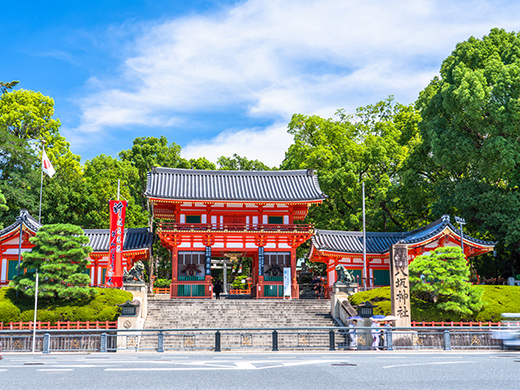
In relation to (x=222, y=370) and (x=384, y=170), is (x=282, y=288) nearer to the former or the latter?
(x=384, y=170)

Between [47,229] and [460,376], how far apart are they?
21.9 metres

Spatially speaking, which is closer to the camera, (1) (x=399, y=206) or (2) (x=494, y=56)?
(2) (x=494, y=56)

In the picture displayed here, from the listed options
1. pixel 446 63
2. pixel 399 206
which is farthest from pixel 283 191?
pixel 446 63

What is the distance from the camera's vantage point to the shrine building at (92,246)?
35406 millimetres

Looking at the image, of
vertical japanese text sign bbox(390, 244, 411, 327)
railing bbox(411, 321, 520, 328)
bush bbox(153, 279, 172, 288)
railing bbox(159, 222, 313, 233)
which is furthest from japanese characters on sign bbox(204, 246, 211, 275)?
railing bbox(411, 321, 520, 328)

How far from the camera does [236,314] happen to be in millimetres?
29641

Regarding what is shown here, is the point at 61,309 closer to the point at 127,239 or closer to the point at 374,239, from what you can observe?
the point at 127,239

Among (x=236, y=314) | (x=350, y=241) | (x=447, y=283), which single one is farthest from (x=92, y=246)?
(x=447, y=283)

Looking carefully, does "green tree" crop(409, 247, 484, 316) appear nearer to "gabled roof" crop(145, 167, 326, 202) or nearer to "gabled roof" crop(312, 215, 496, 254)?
"gabled roof" crop(312, 215, 496, 254)

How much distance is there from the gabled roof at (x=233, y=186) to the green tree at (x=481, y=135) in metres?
9.21

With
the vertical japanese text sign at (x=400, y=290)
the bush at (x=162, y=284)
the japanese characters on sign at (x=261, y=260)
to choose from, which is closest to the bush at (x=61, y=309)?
the japanese characters on sign at (x=261, y=260)

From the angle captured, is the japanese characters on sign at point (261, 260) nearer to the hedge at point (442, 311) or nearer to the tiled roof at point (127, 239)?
the tiled roof at point (127, 239)

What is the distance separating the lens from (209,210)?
39250 mm

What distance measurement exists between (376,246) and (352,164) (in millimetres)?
8245
